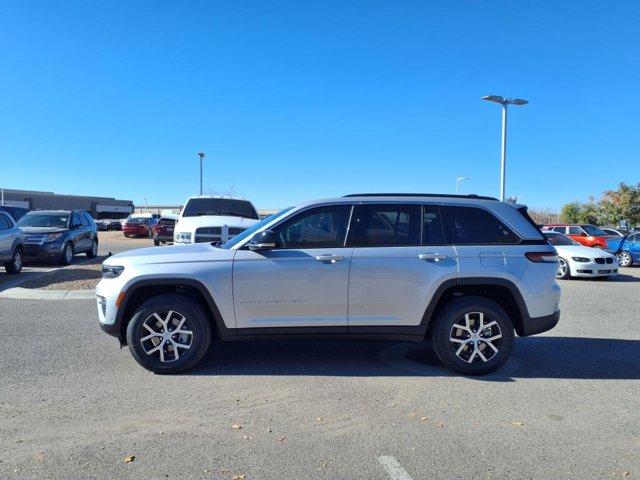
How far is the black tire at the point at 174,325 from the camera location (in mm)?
5172

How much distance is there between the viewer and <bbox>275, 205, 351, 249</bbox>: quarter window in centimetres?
533

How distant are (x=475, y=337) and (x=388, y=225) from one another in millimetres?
1471

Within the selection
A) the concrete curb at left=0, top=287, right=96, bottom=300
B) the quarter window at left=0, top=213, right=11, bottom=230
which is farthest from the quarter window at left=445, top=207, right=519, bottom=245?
the quarter window at left=0, top=213, right=11, bottom=230

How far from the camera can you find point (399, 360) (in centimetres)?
594

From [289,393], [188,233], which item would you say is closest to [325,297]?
[289,393]

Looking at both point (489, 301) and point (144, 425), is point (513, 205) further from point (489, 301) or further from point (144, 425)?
point (144, 425)

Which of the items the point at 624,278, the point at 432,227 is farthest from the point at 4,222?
the point at 624,278

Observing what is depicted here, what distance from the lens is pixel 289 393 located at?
480 centimetres

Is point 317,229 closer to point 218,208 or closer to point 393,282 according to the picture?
point 393,282

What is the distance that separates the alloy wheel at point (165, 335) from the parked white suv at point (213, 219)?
14.0ft

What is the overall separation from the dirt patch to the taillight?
890 centimetres

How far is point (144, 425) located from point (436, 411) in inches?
95.4

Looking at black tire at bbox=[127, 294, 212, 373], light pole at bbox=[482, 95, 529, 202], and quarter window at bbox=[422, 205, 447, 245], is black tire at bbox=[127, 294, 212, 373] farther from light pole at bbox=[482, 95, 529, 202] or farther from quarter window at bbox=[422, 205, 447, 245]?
light pole at bbox=[482, 95, 529, 202]

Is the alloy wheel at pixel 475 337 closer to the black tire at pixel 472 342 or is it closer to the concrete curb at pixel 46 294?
the black tire at pixel 472 342
